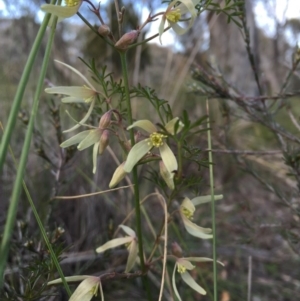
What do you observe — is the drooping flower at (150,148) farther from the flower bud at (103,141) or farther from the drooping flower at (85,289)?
the drooping flower at (85,289)

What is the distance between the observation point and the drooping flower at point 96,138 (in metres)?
0.61

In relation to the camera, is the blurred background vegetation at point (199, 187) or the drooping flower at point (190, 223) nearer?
the drooping flower at point (190, 223)

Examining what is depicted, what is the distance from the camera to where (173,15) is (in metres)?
0.61

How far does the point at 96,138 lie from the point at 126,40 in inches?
5.7

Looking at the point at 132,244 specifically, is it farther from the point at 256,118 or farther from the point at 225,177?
the point at 225,177

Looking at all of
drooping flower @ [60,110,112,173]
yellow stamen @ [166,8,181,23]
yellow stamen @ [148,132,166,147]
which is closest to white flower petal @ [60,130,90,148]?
drooping flower @ [60,110,112,173]

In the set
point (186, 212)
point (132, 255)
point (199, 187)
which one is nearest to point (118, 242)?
point (132, 255)

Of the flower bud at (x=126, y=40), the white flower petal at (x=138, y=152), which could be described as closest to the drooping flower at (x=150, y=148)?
the white flower petal at (x=138, y=152)

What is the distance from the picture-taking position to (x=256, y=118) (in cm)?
106

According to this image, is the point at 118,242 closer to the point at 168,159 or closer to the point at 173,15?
the point at 168,159

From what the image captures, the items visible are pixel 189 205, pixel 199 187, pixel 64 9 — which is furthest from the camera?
pixel 199 187

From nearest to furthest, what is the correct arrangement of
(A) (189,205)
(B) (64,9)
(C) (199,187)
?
1. (B) (64,9)
2. (A) (189,205)
3. (C) (199,187)

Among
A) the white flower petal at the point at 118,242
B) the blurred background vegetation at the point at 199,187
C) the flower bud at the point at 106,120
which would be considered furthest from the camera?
the blurred background vegetation at the point at 199,187

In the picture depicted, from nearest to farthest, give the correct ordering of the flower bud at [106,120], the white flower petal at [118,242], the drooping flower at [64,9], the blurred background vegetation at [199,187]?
the drooping flower at [64,9] → the flower bud at [106,120] → the white flower petal at [118,242] → the blurred background vegetation at [199,187]
